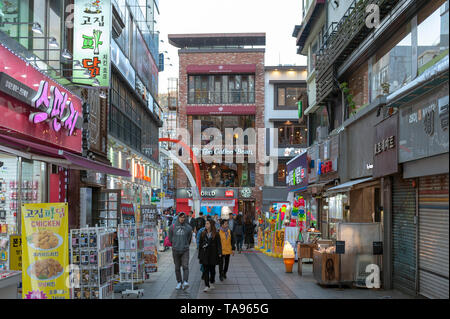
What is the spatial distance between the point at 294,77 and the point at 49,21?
38397 mm

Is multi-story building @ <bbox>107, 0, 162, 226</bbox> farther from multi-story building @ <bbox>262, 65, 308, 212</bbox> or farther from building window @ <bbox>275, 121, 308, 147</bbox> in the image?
building window @ <bbox>275, 121, 308, 147</bbox>

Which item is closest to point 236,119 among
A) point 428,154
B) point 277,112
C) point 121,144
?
point 277,112

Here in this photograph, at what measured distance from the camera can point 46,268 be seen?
9641 mm

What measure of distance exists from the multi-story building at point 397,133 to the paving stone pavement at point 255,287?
145 centimetres

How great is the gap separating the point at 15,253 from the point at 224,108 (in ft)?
142

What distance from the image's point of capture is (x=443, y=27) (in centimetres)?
1201

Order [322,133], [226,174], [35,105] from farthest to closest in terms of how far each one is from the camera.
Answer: [226,174] → [322,133] → [35,105]

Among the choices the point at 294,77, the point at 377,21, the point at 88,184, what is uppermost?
the point at 294,77

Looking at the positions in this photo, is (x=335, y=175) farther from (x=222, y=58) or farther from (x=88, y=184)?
(x=222, y=58)

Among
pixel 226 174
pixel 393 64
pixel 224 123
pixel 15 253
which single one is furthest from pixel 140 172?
pixel 15 253

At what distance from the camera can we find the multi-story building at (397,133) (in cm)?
1097

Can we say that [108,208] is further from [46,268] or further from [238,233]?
[46,268]

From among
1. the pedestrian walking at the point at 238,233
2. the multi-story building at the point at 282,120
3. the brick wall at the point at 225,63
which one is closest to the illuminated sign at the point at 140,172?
the pedestrian walking at the point at 238,233

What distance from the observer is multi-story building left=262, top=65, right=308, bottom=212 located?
175 ft
